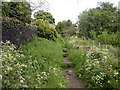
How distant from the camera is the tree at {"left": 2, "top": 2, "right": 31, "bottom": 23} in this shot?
1157cm

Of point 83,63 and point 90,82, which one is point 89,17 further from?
point 90,82

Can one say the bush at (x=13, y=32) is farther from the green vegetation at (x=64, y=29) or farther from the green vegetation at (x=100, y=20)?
the green vegetation at (x=64, y=29)

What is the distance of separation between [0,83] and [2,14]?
202 inches

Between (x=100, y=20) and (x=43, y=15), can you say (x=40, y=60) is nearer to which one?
(x=100, y=20)

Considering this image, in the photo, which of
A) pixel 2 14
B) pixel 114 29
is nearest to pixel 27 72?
pixel 2 14

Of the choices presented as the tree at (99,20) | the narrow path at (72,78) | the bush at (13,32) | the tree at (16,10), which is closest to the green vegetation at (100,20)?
the tree at (99,20)

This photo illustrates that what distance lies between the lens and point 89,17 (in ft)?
72.3

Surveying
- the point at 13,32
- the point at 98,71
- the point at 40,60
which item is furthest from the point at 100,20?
the point at 98,71

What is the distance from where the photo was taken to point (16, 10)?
501 inches

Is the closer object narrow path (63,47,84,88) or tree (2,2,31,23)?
narrow path (63,47,84,88)

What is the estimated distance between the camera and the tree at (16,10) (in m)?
11.6

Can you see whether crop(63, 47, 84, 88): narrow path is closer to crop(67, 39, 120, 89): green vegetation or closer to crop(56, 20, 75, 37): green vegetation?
crop(67, 39, 120, 89): green vegetation

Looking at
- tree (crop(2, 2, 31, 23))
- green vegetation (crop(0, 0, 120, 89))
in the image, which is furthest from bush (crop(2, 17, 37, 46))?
tree (crop(2, 2, 31, 23))

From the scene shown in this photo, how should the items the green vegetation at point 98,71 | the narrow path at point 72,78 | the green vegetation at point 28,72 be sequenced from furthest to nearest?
the narrow path at point 72,78
the green vegetation at point 98,71
the green vegetation at point 28,72
